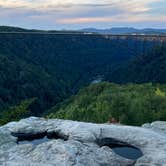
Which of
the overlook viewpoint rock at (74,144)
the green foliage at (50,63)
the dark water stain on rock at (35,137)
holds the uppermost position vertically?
the overlook viewpoint rock at (74,144)

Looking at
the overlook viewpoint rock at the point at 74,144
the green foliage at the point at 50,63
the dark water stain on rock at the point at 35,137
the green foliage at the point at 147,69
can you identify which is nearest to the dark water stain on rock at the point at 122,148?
the overlook viewpoint rock at the point at 74,144

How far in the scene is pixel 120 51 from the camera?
168 metres

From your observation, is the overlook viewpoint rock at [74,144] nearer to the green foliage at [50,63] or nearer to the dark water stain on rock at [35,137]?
the dark water stain on rock at [35,137]

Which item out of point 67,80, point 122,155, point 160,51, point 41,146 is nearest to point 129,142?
point 122,155

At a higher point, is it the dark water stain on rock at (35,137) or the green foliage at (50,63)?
the dark water stain on rock at (35,137)

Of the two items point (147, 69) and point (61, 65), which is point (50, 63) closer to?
point (61, 65)

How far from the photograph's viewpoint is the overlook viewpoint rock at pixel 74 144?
40.8 feet

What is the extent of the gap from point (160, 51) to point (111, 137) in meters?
96.8

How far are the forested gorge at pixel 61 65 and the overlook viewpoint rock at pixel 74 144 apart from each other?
52.4 meters

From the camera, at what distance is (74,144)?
13.3 m

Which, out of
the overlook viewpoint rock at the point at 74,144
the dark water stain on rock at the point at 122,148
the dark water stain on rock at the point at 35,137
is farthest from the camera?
the dark water stain on rock at the point at 35,137

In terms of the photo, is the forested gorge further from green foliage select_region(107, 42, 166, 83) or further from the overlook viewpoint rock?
the overlook viewpoint rock

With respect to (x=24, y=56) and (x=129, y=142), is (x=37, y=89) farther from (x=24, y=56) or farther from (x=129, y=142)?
(x=129, y=142)

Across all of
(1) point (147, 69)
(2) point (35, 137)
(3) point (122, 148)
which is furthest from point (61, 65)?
(3) point (122, 148)
